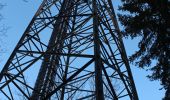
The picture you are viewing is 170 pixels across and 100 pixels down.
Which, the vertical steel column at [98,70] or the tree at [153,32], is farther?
the tree at [153,32]

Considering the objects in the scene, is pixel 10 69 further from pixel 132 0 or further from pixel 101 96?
pixel 132 0

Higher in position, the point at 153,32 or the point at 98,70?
the point at 153,32

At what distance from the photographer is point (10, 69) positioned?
8.38m

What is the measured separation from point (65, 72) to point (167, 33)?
162 inches

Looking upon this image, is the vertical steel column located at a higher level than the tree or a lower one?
lower

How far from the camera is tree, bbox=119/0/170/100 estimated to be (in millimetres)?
11203

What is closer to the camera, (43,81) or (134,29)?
(43,81)

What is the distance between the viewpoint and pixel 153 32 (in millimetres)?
11820

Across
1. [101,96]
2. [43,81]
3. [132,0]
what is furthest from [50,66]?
[132,0]

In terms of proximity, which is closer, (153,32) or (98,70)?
(98,70)

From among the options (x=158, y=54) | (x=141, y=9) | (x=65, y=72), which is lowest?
(x=65, y=72)

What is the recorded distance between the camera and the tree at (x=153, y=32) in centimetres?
1120

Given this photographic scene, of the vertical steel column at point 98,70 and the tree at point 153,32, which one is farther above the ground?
the tree at point 153,32

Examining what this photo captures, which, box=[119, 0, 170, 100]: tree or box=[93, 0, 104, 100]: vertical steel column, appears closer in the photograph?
box=[93, 0, 104, 100]: vertical steel column
